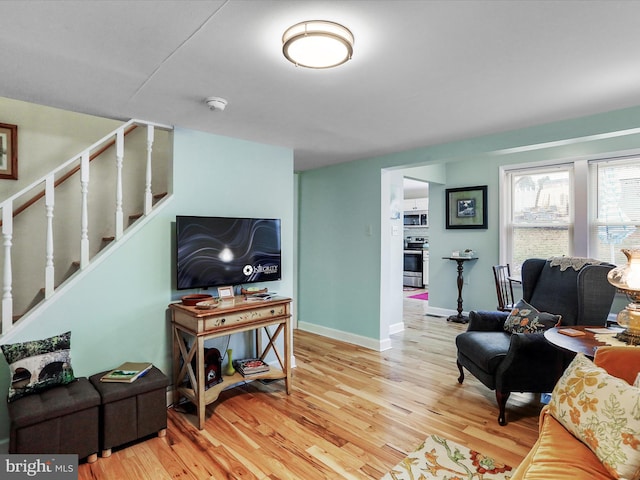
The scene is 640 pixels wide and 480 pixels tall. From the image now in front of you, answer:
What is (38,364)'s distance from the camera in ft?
6.84

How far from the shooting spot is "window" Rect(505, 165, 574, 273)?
461cm

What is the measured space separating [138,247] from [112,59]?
4.46 ft

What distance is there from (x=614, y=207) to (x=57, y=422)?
220 inches

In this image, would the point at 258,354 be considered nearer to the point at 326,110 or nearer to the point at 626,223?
the point at 326,110

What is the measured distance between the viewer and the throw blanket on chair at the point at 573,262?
9.70 feet

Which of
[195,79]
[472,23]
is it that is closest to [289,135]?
[195,79]

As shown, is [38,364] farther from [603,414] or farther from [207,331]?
[603,414]

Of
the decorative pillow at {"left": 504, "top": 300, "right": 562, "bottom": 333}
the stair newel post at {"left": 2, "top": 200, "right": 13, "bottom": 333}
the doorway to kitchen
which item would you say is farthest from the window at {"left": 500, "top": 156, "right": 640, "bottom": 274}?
the stair newel post at {"left": 2, "top": 200, "right": 13, "bottom": 333}

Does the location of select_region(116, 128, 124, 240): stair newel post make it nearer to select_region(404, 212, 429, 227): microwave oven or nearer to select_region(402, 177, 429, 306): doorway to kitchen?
select_region(402, 177, 429, 306): doorway to kitchen

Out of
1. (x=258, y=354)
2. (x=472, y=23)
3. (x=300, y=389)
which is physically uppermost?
(x=472, y=23)

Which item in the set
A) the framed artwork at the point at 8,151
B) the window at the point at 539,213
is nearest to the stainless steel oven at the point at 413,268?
the window at the point at 539,213

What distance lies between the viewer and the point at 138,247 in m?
2.68

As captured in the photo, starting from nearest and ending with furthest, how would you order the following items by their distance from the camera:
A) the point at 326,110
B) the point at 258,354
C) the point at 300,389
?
1. the point at 326,110
2. the point at 300,389
3. the point at 258,354

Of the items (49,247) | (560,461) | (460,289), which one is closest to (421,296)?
(460,289)
